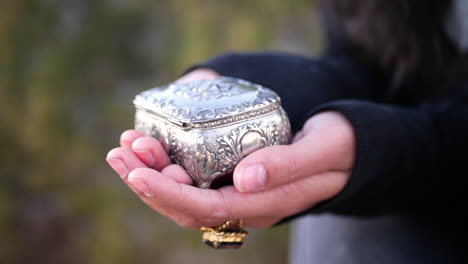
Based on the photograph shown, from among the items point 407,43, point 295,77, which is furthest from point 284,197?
point 407,43

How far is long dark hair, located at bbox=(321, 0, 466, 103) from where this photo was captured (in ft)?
3.19

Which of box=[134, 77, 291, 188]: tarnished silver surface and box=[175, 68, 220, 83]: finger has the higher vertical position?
box=[175, 68, 220, 83]: finger

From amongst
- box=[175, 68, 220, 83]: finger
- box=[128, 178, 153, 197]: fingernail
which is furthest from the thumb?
box=[175, 68, 220, 83]: finger

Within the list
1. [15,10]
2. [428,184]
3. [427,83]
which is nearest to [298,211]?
[428,184]

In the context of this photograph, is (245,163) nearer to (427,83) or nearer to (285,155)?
(285,155)

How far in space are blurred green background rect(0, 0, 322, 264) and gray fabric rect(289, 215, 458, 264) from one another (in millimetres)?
966

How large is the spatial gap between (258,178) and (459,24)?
69cm

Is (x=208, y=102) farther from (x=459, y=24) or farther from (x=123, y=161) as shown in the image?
(x=459, y=24)

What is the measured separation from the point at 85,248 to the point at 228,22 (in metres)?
1.12

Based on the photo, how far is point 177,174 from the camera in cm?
59

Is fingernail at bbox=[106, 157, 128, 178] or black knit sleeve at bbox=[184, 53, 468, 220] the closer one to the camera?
fingernail at bbox=[106, 157, 128, 178]

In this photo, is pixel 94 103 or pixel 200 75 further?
pixel 94 103

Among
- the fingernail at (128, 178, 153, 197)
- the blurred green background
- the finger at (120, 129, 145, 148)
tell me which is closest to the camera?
the fingernail at (128, 178, 153, 197)

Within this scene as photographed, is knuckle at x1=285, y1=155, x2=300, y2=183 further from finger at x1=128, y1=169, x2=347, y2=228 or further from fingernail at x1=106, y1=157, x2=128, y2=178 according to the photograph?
fingernail at x1=106, y1=157, x2=128, y2=178
